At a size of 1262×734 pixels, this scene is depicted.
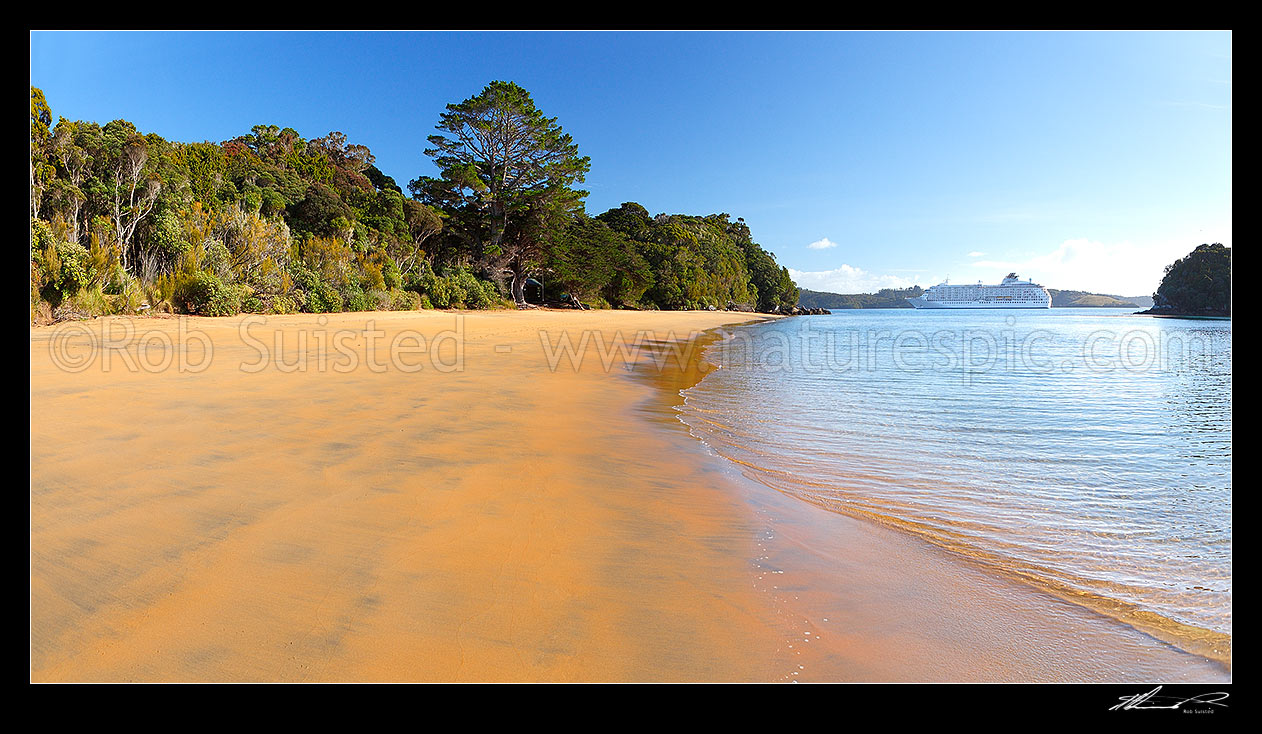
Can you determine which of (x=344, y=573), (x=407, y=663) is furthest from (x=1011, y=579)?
(x=344, y=573)

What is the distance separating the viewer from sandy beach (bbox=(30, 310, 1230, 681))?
1.48 meters

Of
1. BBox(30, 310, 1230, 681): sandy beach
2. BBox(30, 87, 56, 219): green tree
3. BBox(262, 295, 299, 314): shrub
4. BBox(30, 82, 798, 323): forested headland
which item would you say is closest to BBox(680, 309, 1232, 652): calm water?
BBox(30, 310, 1230, 681): sandy beach

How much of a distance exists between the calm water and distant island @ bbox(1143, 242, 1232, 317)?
67.5 metres

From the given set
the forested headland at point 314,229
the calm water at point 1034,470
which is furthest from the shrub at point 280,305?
the calm water at point 1034,470

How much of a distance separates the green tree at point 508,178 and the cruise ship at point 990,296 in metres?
119

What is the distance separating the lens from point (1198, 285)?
58.2 m

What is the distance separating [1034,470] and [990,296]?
14375 cm

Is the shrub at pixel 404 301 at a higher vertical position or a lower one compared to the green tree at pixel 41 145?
lower

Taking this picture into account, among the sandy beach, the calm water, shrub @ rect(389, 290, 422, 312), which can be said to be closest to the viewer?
the sandy beach

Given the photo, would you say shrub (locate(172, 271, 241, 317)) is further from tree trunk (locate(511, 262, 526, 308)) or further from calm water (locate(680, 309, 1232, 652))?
tree trunk (locate(511, 262, 526, 308))

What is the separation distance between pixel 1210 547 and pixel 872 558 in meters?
1.71
